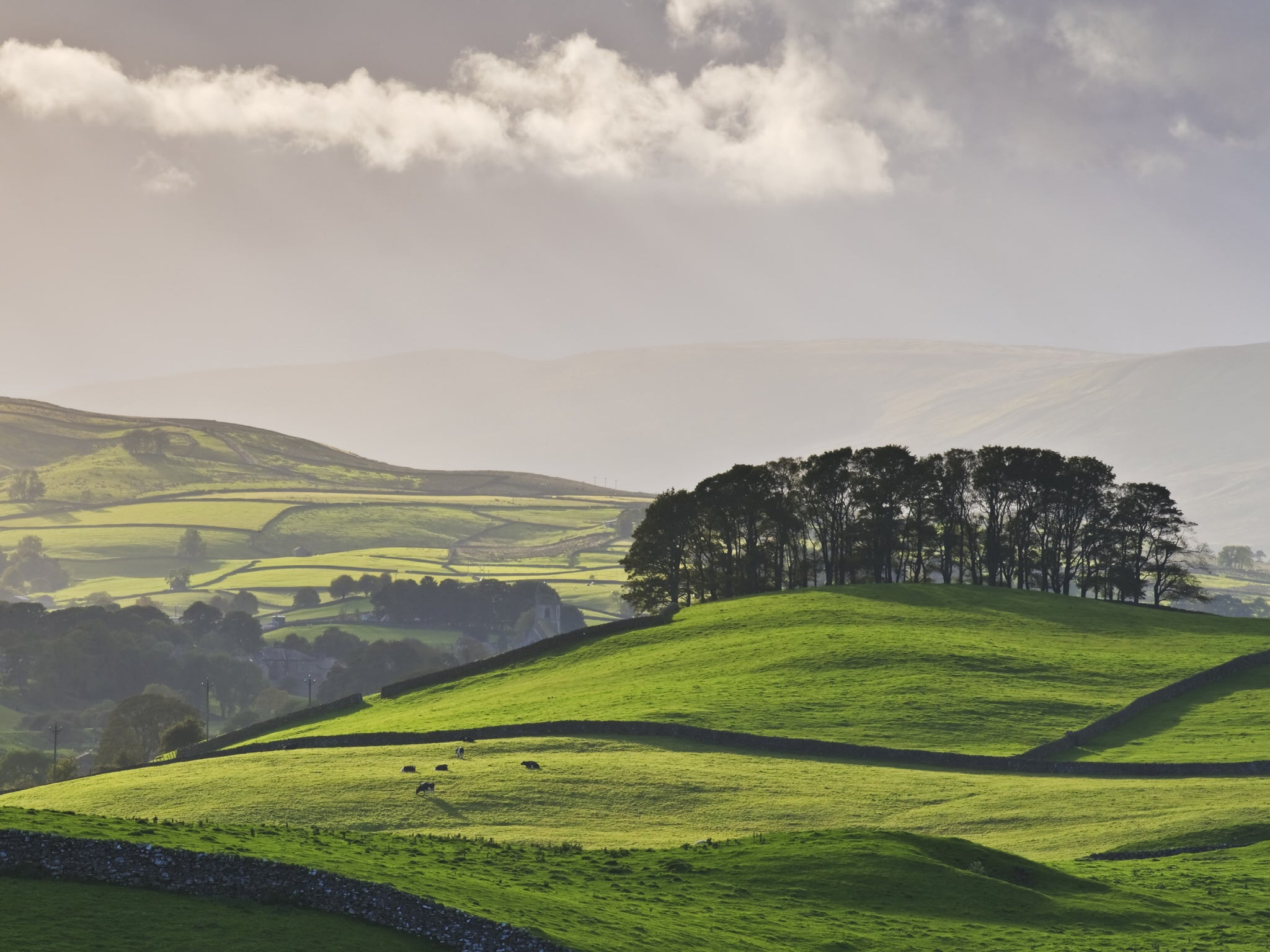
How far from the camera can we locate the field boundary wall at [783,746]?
70.0 metres

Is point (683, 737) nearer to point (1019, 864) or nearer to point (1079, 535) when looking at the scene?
point (1019, 864)

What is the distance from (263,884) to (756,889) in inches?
697

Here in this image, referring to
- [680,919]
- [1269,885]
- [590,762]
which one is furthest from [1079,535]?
[680,919]

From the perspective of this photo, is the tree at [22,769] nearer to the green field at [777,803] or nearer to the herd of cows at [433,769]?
the green field at [777,803]

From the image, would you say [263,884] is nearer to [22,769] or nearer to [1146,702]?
[1146,702]

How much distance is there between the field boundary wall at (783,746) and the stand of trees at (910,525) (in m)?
56.8

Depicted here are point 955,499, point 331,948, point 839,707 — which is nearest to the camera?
point 331,948

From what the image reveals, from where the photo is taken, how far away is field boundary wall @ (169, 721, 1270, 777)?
2756 inches

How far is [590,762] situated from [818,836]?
22.9 meters

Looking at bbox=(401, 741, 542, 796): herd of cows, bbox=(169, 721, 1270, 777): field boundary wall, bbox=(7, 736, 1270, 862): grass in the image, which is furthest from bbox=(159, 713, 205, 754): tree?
bbox=(401, 741, 542, 796): herd of cows

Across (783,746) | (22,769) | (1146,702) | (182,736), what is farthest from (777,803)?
(22,769)

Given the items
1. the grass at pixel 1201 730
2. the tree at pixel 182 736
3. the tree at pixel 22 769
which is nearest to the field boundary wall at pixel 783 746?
the grass at pixel 1201 730

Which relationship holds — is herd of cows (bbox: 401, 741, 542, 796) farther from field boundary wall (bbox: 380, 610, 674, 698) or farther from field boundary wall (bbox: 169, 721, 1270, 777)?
field boundary wall (bbox: 380, 610, 674, 698)

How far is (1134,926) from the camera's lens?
4169cm
